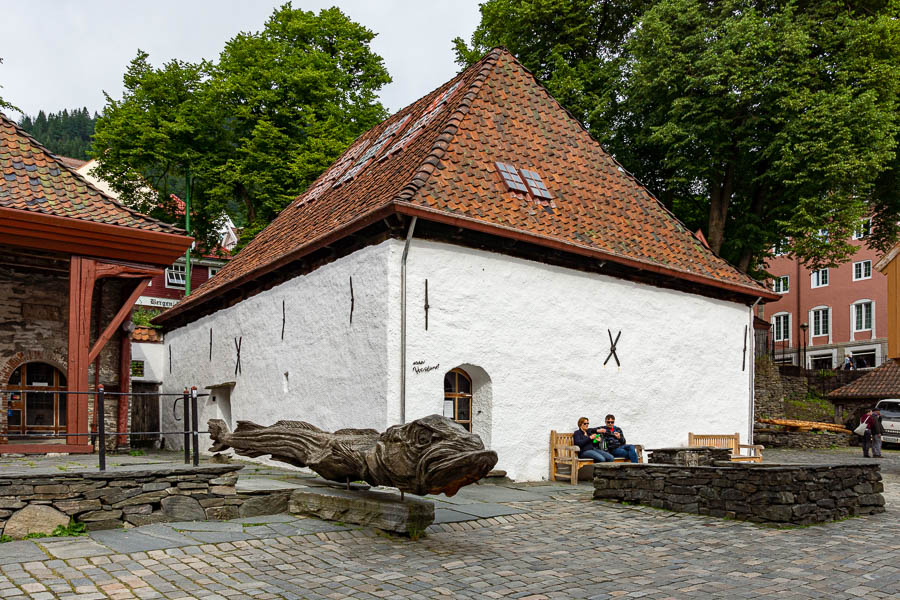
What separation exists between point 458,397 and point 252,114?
57.2 feet

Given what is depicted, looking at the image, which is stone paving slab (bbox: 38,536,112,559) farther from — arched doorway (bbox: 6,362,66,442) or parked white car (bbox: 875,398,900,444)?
parked white car (bbox: 875,398,900,444)

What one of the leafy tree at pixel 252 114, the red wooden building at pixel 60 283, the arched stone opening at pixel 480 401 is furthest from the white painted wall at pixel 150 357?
the arched stone opening at pixel 480 401

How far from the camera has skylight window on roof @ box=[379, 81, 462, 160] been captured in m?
14.1

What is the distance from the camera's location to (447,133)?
12.6m

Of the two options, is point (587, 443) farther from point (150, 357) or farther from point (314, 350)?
point (150, 357)

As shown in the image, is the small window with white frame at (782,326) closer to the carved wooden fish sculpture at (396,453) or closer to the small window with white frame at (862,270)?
the small window with white frame at (862,270)

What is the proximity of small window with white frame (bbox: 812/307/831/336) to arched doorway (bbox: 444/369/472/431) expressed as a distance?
1375 inches

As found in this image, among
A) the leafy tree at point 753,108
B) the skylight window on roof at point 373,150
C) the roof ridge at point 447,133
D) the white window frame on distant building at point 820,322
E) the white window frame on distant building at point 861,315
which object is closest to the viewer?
the roof ridge at point 447,133

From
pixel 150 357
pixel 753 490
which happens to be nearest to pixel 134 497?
pixel 753 490

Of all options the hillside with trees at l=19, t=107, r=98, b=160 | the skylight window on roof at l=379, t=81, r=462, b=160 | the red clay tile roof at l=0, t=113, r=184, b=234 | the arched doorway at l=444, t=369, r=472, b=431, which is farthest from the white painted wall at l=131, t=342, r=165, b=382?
the hillside with trees at l=19, t=107, r=98, b=160

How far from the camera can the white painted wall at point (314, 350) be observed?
435 inches

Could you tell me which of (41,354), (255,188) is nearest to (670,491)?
(41,354)

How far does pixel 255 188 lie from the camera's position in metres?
25.6

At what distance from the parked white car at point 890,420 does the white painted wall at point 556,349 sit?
12569 mm
